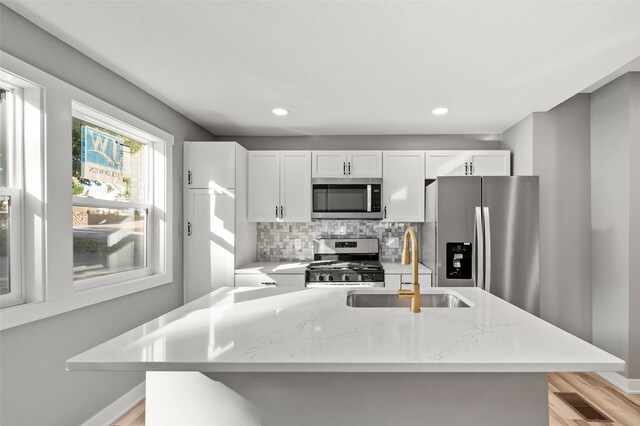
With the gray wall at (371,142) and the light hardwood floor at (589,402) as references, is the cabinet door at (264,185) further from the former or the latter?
the light hardwood floor at (589,402)

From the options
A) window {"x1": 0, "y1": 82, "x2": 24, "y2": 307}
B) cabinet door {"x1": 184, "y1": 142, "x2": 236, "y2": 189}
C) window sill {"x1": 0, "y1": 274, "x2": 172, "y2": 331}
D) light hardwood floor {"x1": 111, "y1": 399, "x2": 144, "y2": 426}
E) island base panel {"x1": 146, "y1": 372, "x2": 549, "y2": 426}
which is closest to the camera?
island base panel {"x1": 146, "y1": 372, "x2": 549, "y2": 426}

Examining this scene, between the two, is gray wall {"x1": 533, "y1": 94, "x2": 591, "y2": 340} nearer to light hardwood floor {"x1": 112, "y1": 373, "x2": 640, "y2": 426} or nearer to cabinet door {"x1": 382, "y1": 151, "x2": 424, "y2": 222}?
light hardwood floor {"x1": 112, "y1": 373, "x2": 640, "y2": 426}

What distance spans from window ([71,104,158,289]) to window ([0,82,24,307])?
375 mm

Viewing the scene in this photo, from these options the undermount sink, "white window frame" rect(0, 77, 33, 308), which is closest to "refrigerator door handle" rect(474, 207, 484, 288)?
the undermount sink

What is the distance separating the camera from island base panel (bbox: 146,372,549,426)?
124 cm

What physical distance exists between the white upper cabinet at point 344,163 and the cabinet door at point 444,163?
0.54 m

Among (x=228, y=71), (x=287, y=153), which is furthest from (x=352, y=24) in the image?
(x=287, y=153)

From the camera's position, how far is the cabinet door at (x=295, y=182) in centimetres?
388

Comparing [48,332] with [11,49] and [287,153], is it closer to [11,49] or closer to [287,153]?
[11,49]

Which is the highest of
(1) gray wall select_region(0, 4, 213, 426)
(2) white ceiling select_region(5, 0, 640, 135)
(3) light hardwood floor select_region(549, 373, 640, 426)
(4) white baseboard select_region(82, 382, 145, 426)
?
(2) white ceiling select_region(5, 0, 640, 135)

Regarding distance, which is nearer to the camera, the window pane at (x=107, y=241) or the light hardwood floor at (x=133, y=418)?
the window pane at (x=107, y=241)

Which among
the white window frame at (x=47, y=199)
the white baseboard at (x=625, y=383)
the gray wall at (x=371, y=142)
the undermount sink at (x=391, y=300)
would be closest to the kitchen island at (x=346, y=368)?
the undermount sink at (x=391, y=300)

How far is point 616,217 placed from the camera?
9.92 feet

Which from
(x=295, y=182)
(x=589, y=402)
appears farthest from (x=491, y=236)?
(x=295, y=182)
